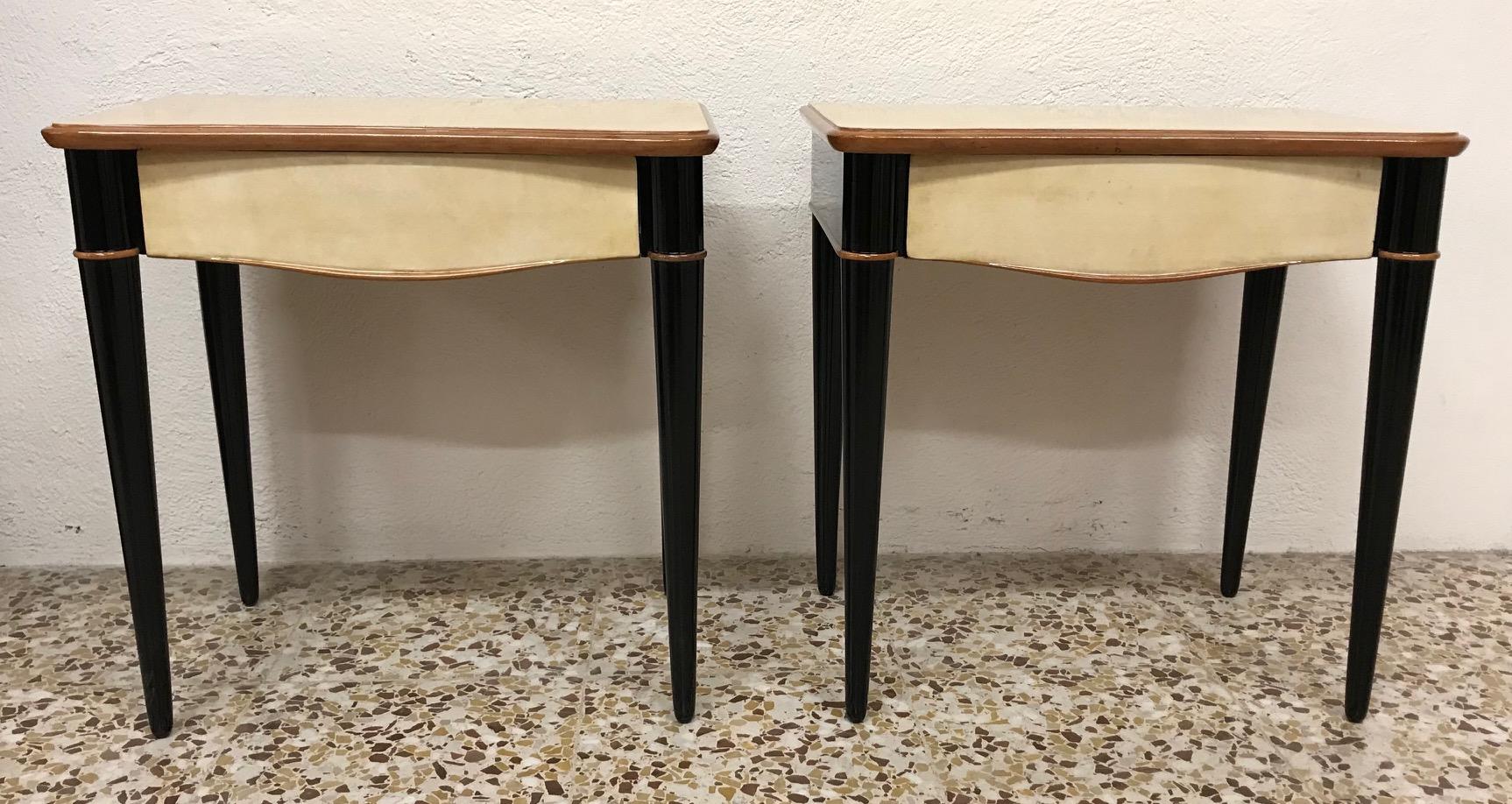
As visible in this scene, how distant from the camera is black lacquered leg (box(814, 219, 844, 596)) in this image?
4.97ft

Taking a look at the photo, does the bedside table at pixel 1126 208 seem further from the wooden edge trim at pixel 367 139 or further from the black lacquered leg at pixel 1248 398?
the black lacquered leg at pixel 1248 398

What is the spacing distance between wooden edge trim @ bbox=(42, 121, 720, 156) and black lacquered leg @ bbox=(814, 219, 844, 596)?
41 cm

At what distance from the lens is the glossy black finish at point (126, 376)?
3.67 ft

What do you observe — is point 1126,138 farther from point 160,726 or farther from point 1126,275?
point 160,726

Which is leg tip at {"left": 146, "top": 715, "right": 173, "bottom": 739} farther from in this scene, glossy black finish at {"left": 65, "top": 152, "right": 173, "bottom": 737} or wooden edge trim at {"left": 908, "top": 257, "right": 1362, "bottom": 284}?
wooden edge trim at {"left": 908, "top": 257, "right": 1362, "bottom": 284}

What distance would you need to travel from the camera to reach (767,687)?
4.60ft

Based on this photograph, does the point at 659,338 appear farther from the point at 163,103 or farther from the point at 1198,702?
the point at 1198,702

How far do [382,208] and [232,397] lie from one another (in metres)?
0.56

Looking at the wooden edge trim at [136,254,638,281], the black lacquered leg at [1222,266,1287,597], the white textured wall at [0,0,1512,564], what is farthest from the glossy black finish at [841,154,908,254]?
the black lacquered leg at [1222,266,1287,597]

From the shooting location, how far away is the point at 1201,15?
1.58 m

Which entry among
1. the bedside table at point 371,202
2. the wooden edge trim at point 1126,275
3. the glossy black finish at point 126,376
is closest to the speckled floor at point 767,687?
the glossy black finish at point 126,376

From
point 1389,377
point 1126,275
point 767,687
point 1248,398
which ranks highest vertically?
point 1126,275

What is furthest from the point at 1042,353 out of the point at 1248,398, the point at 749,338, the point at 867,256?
the point at 867,256

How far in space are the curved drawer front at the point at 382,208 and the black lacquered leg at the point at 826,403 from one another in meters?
0.43
